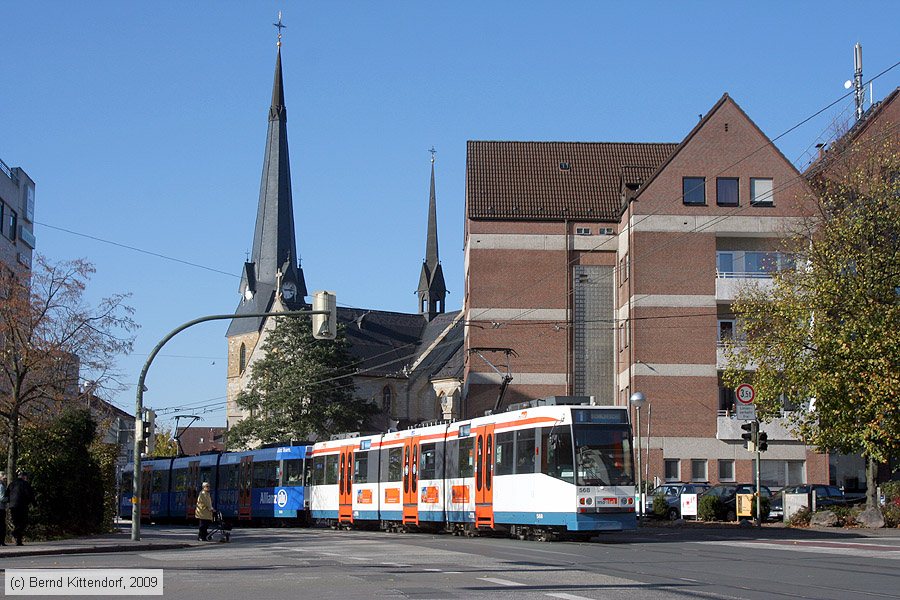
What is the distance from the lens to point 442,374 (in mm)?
105688

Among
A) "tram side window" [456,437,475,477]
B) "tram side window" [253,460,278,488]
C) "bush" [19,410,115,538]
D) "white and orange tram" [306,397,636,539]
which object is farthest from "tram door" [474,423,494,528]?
"tram side window" [253,460,278,488]

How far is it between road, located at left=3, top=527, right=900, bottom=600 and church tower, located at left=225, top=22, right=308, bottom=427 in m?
84.0

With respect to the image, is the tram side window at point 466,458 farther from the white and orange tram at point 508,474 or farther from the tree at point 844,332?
the tree at point 844,332

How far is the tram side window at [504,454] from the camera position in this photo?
2888 centimetres

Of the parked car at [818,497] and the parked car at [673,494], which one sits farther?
the parked car at [673,494]

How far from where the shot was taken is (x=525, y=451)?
28.2 m

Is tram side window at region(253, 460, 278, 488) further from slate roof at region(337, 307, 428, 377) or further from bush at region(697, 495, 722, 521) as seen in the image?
slate roof at region(337, 307, 428, 377)

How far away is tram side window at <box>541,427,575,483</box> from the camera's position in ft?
87.8

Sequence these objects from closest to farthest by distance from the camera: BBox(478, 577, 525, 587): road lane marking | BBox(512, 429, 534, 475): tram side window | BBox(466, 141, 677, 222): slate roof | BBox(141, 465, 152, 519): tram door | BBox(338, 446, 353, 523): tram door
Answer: BBox(478, 577, 525, 587): road lane marking
BBox(512, 429, 534, 475): tram side window
BBox(338, 446, 353, 523): tram door
BBox(141, 465, 152, 519): tram door
BBox(466, 141, 677, 222): slate roof

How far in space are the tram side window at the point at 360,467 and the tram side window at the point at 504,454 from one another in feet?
31.0

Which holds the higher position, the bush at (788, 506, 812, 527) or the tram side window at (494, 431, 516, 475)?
the tram side window at (494, 431, 516, 475)

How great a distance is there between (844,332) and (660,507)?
11.1m

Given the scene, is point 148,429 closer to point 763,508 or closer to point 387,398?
point 763,508

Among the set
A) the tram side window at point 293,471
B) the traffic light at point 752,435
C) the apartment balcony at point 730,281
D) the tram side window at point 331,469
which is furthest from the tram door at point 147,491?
the traffic light at point 752,435
